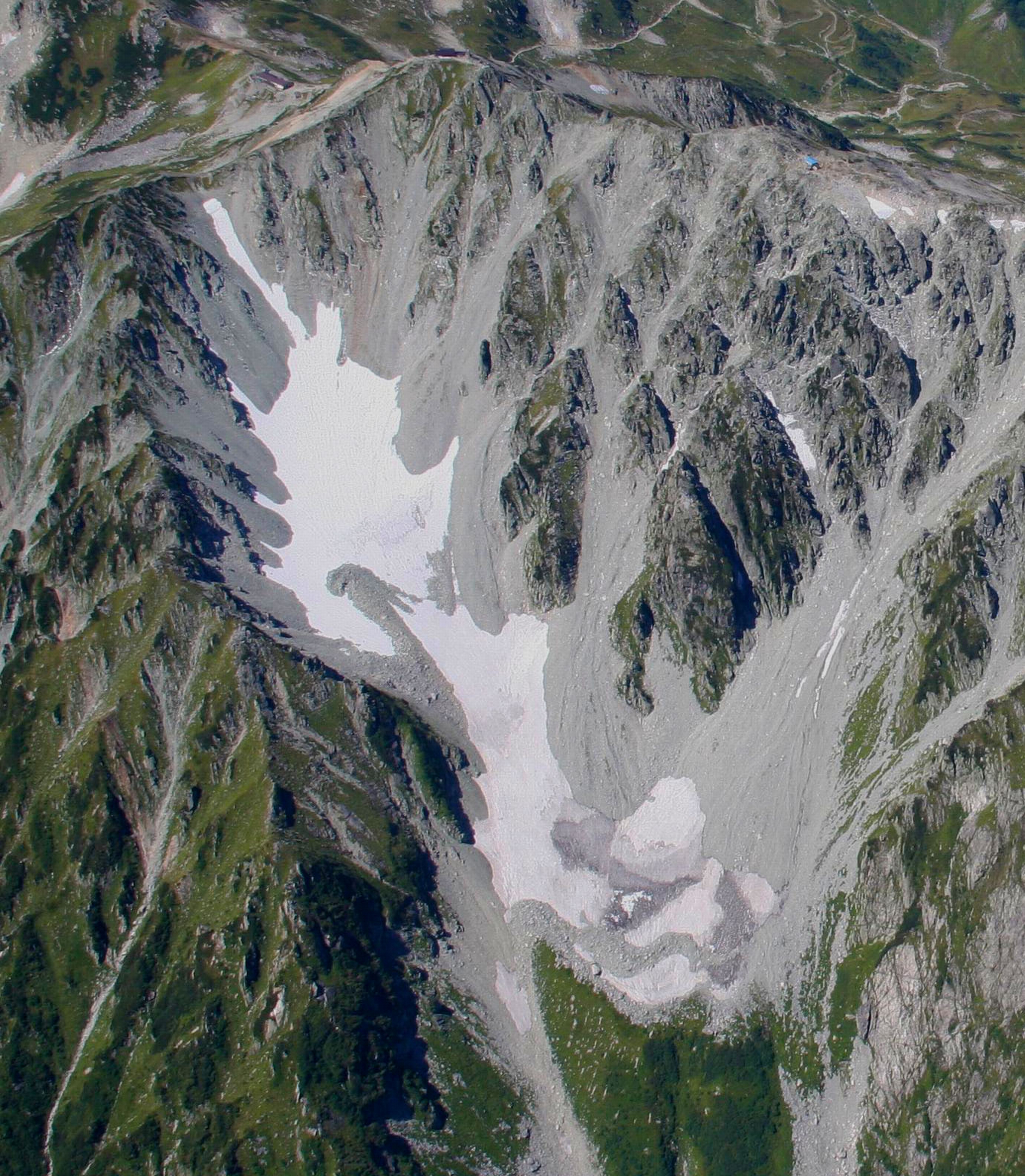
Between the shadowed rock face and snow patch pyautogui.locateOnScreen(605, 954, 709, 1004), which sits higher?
the shadowed rock face

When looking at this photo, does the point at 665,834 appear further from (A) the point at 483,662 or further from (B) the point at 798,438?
(B) the point at 798,438

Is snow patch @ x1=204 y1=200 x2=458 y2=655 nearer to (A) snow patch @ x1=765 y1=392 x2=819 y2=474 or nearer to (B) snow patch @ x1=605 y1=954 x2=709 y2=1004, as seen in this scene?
(A) snow patch @ x1=765 y1=392 x2=819 y2=474

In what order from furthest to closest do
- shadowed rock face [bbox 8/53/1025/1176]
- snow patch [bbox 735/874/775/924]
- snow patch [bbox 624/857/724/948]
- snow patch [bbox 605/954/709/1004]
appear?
snow patch [bbox 624/857/724/948] → snow patch [bbox 735/874/775/924] → snow patch [bbox 605/954/709/1004] → shadowed rock face [bbox 8/53/1025/1176]

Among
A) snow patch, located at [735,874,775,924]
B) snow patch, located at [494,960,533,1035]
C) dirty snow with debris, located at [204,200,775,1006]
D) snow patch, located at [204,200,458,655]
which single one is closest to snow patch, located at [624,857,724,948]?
dirty snow with debris, located at [204,200,775,1006]

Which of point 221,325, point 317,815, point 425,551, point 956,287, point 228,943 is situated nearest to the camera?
point 228,943

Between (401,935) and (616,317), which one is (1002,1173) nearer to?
(401,935)

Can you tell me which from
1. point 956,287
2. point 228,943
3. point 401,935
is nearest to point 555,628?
point 401,935

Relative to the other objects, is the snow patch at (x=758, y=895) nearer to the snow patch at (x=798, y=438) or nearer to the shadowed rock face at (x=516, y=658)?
the shadowed rock face at (x=516, y=658)

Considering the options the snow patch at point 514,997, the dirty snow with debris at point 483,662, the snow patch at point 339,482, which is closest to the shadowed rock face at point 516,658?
the snow patch at point 514,997
